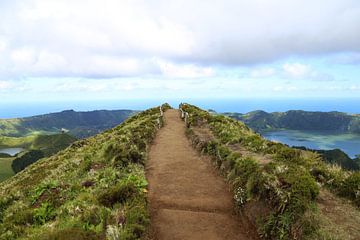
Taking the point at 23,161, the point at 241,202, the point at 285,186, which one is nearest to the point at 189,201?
the point at 241,202

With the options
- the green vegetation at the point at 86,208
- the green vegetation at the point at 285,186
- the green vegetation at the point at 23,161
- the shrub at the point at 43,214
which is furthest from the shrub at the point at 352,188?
the green vegetation at the point at 23,161

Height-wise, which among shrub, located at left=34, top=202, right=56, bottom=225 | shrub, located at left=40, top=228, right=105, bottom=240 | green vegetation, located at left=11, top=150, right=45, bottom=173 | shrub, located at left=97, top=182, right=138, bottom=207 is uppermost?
shrub, located at left=97, top=182, right=138, bottom=207

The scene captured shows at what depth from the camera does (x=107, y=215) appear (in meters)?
10.5

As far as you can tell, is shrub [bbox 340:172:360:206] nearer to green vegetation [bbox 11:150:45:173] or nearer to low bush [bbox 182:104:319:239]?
low bush [bbox 182:104:319:239]

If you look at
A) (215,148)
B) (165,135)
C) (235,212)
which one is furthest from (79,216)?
(165,135)

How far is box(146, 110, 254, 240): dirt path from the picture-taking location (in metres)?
10.8

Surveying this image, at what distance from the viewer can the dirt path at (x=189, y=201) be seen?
10766 millimetres

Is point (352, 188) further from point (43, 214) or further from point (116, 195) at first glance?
point (43, 214)

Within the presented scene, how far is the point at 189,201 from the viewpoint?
536 inches

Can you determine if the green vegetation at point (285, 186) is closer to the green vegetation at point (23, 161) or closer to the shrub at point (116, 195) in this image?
the shrub at point (116, 195)

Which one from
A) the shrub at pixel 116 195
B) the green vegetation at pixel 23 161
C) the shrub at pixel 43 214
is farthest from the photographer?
the green vegetation at pixel 23 161

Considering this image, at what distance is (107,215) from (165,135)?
70.4 feet

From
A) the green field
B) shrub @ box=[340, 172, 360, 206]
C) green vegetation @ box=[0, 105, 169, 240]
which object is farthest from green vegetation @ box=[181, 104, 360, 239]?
the green field

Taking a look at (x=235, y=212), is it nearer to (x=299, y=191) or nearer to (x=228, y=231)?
(x=228, y=231)
